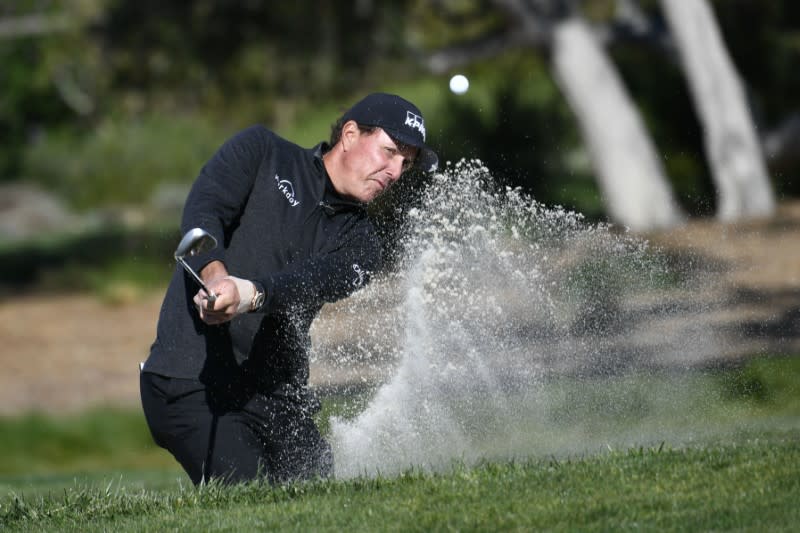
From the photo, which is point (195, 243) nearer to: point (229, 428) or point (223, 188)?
point (223, 188)

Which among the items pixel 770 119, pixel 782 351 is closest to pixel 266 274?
pixel 782 351

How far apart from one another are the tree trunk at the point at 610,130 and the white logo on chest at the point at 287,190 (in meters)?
13.4

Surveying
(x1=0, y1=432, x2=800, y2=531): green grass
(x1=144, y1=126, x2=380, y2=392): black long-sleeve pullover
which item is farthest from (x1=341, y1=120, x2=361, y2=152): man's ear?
(x1=0, y1=432, x2=800, y2=531): green grass

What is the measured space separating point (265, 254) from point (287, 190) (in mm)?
286

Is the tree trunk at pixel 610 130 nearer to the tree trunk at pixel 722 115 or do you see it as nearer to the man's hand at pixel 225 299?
the tree trunk at pixel 722 115

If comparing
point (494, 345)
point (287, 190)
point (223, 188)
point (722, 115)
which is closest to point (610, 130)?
point (722, 115)

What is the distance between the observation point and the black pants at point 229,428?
5.89 meters

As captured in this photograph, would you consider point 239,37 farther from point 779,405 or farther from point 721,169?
point 779,405

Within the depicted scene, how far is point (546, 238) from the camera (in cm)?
809

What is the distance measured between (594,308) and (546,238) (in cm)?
171

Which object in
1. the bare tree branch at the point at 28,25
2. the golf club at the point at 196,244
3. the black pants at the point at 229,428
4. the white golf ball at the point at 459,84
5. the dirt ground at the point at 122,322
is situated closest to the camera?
the golf club at the point at 196,244

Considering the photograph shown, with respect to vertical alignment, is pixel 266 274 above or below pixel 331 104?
below

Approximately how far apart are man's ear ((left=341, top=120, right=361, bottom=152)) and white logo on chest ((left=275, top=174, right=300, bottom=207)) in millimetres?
297

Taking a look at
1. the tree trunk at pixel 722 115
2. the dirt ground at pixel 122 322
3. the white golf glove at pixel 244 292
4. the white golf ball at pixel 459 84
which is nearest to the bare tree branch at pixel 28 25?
the dirt ground at pixel 122 322
